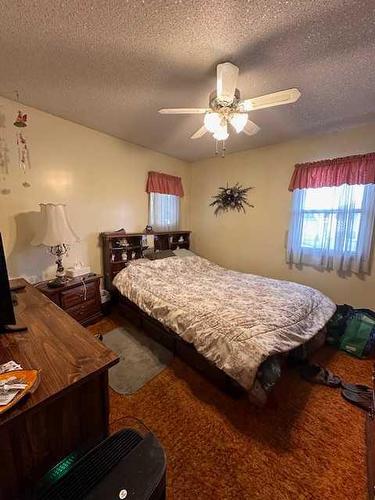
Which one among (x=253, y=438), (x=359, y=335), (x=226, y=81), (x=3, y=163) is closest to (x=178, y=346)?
(x=253, y=438)

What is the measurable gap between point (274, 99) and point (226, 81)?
1.22ft

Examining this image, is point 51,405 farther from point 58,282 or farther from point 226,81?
point 226,81

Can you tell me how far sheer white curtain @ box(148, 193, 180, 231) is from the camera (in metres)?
3.71

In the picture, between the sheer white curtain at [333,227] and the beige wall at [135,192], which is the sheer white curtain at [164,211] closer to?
the beige wall at [135,192]

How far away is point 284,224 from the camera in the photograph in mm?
3260

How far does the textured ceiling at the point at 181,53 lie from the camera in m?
1.24

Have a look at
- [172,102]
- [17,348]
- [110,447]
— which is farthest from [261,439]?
[172,102]

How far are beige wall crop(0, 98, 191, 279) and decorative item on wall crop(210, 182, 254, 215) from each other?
1205 millimetres

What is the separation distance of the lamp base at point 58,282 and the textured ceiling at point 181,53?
6.05 feet

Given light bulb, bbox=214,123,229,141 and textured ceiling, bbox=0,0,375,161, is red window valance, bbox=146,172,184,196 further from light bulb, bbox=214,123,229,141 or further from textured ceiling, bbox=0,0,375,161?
light bulb, bbox=214,123,229,141

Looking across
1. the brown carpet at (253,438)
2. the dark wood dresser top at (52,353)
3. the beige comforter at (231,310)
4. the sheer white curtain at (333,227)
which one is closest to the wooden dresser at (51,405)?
the dark wood dresser top at (52,353)

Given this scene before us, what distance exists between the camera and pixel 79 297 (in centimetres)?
259

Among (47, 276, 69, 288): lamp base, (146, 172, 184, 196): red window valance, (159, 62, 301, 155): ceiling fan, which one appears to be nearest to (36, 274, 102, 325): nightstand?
(47, 276, 69, 288): lamp base

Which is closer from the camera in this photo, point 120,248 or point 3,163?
point 3,163
